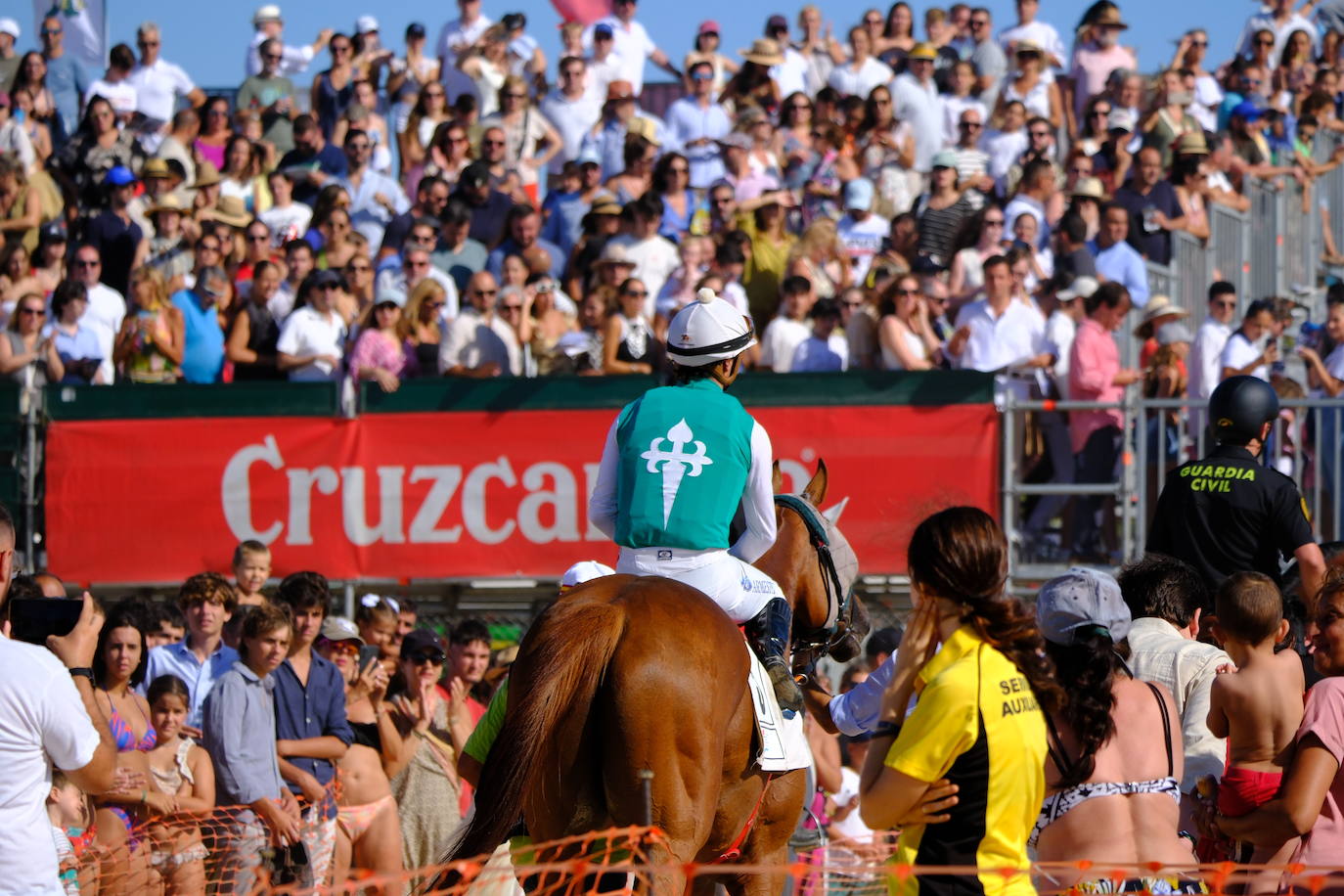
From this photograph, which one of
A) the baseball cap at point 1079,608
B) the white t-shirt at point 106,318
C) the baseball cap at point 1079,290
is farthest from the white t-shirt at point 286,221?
the baseball cap at point 1079,608

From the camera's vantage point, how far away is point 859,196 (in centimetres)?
1623

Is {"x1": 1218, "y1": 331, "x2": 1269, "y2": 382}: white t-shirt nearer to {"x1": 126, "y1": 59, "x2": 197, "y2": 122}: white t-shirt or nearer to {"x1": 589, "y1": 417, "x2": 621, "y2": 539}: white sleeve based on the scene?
{"x1": 589, "y1": 417, "x2": 621, "y2": 539}: white sleeve

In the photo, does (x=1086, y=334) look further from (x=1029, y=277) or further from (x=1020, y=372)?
(x=1029, y=277)

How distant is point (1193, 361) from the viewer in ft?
44.7

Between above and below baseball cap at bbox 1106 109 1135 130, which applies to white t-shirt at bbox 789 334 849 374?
below

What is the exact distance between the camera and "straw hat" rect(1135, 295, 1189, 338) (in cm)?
1362

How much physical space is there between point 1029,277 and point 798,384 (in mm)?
3181

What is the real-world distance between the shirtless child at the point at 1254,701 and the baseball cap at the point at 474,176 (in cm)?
1067

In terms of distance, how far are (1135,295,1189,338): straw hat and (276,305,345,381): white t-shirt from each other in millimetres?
5749

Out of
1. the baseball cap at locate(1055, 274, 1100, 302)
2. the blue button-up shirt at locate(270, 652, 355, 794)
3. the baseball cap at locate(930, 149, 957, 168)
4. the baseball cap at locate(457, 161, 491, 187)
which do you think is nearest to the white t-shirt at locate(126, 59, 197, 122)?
the baseball cap at locate(457, 161, 491, 187)

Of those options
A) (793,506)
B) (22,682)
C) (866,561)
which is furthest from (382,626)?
(22,682)

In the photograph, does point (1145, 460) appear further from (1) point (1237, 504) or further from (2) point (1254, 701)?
(2) point (1254, 701)

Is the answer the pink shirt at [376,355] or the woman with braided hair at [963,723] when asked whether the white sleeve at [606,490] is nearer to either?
the woman with braided hair at [963,723]

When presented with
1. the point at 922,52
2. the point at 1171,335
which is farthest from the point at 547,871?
the point at 922,52
